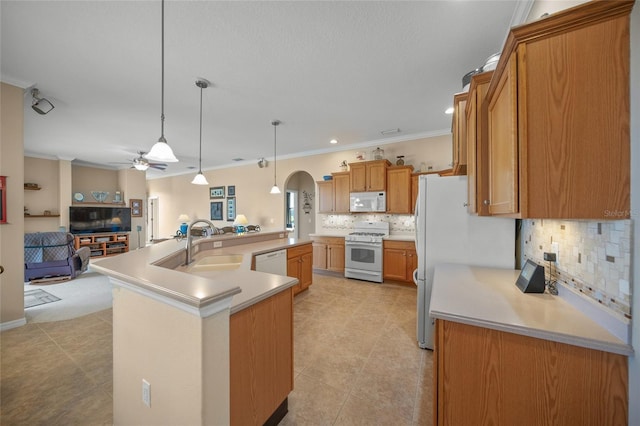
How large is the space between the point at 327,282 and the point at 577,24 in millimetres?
4234

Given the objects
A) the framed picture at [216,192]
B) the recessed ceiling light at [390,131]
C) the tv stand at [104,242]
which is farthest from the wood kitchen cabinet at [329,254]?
the tv stand at [104,242]

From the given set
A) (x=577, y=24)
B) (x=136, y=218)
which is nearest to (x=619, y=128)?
(x=577, y=24)

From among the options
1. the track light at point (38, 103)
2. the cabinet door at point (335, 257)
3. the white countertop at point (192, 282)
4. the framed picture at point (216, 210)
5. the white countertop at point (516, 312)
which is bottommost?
the cabinet door at point (335, 257)

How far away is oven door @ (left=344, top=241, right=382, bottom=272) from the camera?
438cm

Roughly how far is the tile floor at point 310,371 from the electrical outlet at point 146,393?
2.38 feet

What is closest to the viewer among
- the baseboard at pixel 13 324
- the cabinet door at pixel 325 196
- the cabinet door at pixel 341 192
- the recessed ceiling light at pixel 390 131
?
the baseboard at pixel 13 324

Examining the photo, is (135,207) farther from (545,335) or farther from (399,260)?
(545,335)

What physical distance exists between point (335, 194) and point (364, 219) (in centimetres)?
83

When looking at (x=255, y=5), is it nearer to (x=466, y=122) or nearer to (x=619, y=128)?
(x=466, y=122)

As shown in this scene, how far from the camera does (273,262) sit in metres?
3.12

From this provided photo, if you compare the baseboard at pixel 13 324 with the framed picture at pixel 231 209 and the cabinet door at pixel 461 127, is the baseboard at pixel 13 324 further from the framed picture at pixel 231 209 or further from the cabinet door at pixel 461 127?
the cabinet door at pixel 461 127

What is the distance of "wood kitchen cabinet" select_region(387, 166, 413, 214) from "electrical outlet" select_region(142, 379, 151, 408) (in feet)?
13.5

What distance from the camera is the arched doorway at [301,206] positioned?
23.7 ft

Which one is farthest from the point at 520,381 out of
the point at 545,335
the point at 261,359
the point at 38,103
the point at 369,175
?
the point at 38,103
